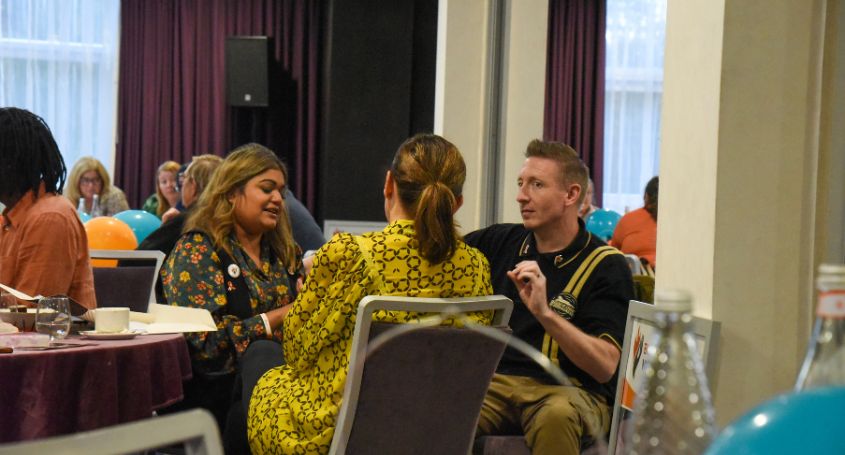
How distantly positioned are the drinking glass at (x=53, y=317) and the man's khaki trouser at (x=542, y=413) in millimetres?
1181

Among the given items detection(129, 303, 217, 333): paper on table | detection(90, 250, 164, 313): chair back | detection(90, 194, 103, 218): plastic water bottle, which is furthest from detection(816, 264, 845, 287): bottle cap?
detection(90, 194, 103, 218): plastic water bottle

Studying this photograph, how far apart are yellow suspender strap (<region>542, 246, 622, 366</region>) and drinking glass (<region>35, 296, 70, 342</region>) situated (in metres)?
1.34

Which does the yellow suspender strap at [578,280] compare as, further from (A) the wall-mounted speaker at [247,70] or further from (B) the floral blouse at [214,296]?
(A) the wall-mounted speaker at [247,70]

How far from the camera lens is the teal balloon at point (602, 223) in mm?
7559

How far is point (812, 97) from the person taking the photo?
2.34 metres

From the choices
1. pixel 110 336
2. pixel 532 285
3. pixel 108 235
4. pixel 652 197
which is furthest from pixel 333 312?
pixel 652 197

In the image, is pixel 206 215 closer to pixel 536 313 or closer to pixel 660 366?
pixel 536 313

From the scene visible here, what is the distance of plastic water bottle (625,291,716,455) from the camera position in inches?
22.7

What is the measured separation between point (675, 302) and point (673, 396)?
6 cm

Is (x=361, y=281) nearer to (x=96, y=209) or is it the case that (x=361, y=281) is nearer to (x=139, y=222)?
(x=139, y=222)

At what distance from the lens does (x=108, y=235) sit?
559 centimetres

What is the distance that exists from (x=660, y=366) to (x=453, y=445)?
1.89 meters

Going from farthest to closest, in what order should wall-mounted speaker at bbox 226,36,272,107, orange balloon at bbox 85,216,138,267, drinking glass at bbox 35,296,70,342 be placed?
1. wall-mounted speaker at bbox 226,36,272,107
2. orange balloon at bbox 85,216,138,267
3. drinking glass at bbox 35,296,70,342

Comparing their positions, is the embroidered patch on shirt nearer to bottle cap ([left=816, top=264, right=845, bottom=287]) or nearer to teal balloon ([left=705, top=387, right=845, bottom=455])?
bottle cap ([left=816, top=264, right=845, bottom=287])
